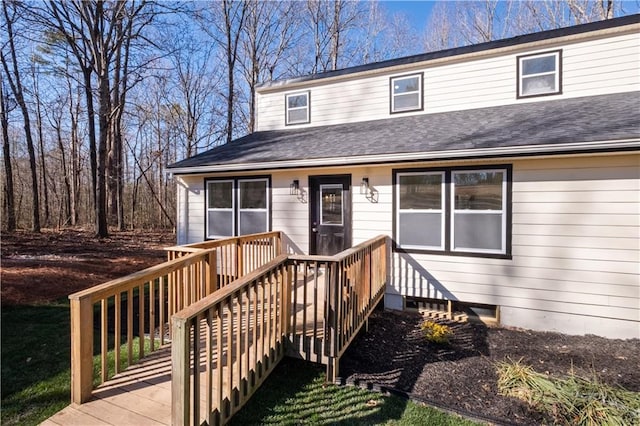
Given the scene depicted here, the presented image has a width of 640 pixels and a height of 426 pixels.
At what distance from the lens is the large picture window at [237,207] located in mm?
7035

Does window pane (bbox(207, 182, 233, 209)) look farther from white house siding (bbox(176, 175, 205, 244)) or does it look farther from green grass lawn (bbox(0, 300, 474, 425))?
green grass lawn (bbox(0, 300, 474, 425))

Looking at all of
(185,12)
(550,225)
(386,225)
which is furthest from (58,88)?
(550,225)

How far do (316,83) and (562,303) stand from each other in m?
7.16

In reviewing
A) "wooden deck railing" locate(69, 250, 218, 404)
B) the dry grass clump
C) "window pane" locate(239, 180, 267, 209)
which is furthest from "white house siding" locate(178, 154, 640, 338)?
"wooden deck railing" locate(69, 250, 218, 404)

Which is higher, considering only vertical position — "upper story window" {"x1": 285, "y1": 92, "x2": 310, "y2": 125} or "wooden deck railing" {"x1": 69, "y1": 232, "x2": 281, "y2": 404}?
"upper story window" {"x1": 285, "y1": 92, "x2": 310, "y2": 125}

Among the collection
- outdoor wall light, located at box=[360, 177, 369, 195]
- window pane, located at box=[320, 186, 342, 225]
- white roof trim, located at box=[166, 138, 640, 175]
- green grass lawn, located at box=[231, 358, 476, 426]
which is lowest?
green grass lawn, located at box=[231, 358, 476, 426]

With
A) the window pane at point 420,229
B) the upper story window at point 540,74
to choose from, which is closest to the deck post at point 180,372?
the window pane at point 420,229

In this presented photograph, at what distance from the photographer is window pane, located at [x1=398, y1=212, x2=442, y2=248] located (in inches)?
217

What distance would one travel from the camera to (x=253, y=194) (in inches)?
280

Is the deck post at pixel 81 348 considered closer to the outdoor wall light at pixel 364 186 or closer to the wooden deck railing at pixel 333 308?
the wooden deck railing at pixel 333 308

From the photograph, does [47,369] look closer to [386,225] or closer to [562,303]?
[386,225]

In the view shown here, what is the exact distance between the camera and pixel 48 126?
18438mm

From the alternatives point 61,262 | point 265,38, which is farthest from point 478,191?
point 265,38

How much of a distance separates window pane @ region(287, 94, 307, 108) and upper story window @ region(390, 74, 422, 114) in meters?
2.39
